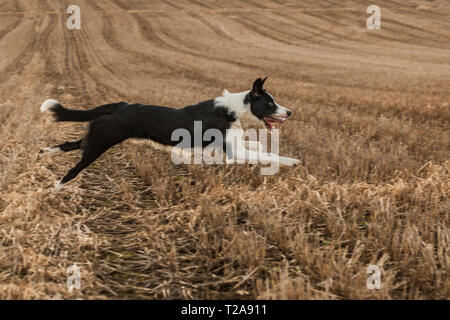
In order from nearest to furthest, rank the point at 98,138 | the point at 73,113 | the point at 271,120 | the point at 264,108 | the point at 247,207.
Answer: the point at 247,207 → the point at 98,138 → the point at 73,113 → the point at 264,108 → the point at 271,120

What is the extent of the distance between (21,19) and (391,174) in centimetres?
3515

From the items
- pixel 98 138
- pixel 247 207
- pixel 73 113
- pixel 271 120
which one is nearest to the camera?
pixel 247 207

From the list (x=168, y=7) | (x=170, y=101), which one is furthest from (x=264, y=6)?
(x=170, y=101)

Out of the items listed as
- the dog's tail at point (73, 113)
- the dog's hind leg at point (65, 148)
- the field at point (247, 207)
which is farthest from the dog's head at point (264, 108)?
the dog's hind leg at point (65, 148)

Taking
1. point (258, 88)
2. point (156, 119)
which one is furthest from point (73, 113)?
point (258, 88)

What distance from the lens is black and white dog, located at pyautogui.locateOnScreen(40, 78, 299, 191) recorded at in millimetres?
4844

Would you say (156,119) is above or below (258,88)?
below

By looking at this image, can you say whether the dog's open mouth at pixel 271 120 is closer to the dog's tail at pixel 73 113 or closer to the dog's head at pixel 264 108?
the dog's head at pixel 264 108

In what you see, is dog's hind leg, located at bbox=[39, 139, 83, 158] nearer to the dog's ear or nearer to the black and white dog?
the black and white dog

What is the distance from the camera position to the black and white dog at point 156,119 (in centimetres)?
484

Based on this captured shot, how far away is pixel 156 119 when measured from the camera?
198 inches

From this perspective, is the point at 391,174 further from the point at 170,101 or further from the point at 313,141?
the point at 170,101

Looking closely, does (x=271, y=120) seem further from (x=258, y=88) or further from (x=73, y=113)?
(x=73, y=113)

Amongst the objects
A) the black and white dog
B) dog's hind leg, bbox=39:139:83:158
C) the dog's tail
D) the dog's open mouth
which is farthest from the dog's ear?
dog's hind leg, bbox=39:139:83:158
